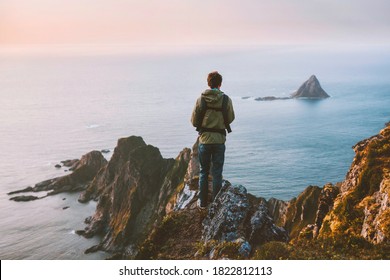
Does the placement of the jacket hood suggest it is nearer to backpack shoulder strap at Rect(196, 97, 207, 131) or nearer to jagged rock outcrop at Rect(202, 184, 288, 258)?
backpack shoulder strap at Rect(196, 97, 207, 131)

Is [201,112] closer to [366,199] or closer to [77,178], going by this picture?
[366,199]

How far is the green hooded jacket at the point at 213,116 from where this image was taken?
13102 mm

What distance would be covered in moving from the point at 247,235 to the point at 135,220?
91618 mm

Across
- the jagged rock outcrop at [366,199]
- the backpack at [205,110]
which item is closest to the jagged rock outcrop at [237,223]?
the backpack at [205,110]

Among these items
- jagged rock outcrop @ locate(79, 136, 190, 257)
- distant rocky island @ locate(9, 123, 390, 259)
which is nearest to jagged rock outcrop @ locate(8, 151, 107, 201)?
jagged rock outcrop @ locate(79, 136, 190, 257)

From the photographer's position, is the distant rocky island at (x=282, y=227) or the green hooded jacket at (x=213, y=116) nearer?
the distant rocky island at (x=282, y=227)

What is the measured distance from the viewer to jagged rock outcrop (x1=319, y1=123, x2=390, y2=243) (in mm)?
14336

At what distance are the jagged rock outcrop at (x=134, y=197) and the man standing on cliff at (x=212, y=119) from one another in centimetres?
7987

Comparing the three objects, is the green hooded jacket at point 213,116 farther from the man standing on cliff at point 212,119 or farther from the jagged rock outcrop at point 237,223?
the jagged rock outcrop at point 237,223

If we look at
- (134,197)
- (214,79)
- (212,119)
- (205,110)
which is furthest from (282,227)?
(134,197)

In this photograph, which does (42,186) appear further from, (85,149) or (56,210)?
(85,149)

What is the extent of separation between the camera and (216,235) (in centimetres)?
1324

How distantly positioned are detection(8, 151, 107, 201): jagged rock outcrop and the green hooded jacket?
122898 mm
